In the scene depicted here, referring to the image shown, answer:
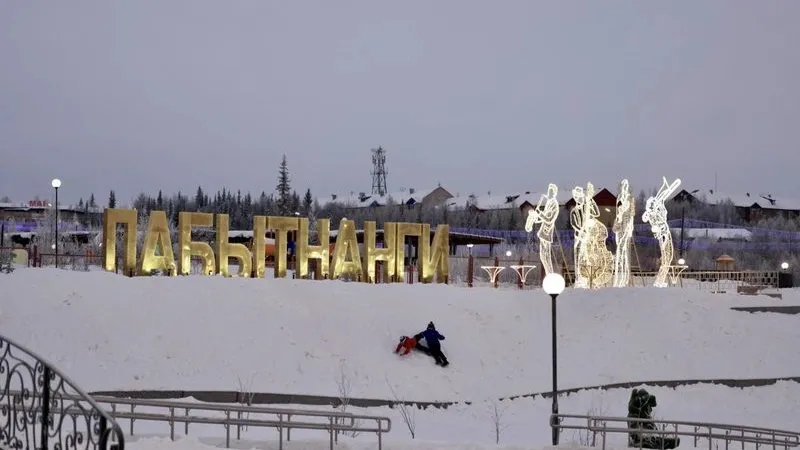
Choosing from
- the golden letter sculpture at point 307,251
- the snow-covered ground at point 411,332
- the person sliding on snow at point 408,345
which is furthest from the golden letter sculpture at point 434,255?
the person sliding on snow at point 408,345

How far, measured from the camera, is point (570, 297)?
102 feet

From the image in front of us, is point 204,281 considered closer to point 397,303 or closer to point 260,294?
point 260,294

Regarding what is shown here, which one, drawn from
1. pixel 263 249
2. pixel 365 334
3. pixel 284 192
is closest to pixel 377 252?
pixel 263 249

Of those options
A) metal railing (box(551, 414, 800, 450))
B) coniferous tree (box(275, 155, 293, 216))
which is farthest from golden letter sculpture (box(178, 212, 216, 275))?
coniferous tree (box(275, 155, 293, 216))

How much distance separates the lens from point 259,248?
2964 cm

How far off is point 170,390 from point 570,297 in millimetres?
16310

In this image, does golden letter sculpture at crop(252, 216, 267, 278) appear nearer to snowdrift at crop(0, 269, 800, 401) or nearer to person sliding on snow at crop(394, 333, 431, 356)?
snowdrift at crop(0, 269, 800, 401)

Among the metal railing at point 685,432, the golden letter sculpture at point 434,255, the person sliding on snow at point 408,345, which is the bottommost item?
the metal railing at point 685,432

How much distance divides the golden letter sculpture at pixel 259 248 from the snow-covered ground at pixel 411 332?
5.83 feet

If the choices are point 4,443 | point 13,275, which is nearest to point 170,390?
point 13,275

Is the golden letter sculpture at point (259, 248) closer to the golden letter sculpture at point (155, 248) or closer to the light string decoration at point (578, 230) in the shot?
the golden letter sculpture at point (155, 248)

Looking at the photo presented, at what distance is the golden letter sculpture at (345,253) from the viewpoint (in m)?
30.6

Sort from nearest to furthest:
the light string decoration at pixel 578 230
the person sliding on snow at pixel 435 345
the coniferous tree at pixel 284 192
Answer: the person sliding on snow at pixel 435 345 < the light string decoration at pixel 578 230 < the coniferous tree at pixel 284 192

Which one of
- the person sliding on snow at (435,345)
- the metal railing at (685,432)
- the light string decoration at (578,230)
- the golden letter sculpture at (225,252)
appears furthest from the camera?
the light string decoration at (578,230)
